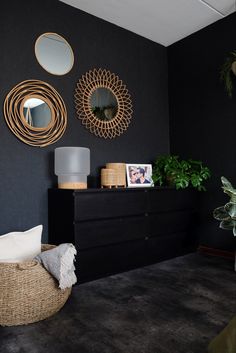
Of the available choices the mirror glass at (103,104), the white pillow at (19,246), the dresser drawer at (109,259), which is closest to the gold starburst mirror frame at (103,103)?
the mirror glass at (103,104)

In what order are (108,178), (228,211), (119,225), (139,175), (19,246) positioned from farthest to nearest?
(139,175)
(108,178)
(119,225)
(228,211)
(19,246)

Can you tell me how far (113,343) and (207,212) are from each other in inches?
80.1

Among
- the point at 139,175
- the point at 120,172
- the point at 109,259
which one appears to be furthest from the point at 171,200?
the point at 109,259

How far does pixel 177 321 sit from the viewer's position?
162cm

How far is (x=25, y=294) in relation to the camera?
5.21 ft

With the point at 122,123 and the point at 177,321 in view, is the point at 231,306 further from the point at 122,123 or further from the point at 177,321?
the point at 122,123

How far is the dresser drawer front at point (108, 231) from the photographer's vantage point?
224 cm

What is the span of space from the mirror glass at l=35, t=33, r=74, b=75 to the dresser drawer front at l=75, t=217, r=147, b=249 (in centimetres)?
147

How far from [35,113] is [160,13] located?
1.68 meters

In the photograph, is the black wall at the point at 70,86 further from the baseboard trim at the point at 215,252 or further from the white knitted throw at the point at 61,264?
the baseboard trim at the point at 215,252

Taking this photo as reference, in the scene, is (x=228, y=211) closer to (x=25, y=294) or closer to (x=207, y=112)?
(x=207, y=112)

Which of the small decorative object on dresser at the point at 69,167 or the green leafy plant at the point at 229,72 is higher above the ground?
the green leafy plant at the point at 229,72

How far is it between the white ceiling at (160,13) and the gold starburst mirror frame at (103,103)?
0.59 meters

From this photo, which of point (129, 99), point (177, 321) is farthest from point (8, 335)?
point (129, 99)
